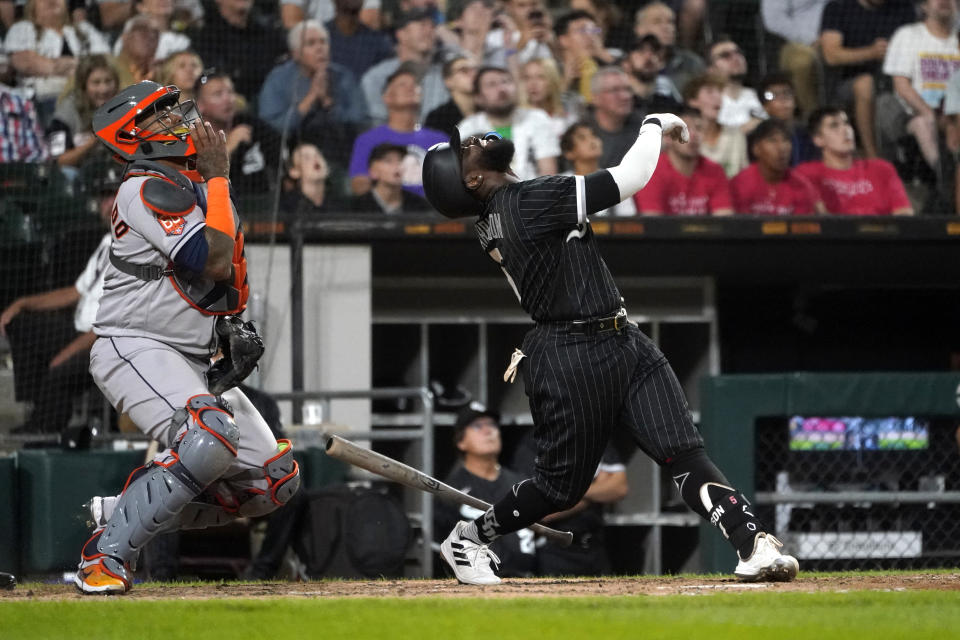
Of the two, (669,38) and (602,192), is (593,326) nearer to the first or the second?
(602,192)

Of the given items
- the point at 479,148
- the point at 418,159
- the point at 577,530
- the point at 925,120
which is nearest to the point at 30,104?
the point at 418,159

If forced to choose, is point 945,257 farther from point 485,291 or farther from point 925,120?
point 485,291

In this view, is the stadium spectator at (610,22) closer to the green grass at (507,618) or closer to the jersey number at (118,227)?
the jersey number at (118,227)

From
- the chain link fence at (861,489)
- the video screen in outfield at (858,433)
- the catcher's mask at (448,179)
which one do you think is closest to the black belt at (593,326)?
the catcher's mask at (448,179)

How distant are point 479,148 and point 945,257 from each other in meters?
6.11

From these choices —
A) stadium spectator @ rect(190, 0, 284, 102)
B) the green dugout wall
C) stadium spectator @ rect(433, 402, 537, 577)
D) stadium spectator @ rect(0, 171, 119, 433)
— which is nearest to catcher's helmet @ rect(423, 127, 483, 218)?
the green dugout wall

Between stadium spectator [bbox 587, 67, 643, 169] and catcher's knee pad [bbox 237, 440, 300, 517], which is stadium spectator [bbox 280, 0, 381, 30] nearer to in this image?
stadium spectator [bbox 587, 67, 643, 169]

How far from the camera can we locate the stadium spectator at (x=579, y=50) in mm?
10367

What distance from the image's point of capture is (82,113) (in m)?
9.62

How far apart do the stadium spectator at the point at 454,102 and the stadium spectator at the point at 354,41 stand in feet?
1.62

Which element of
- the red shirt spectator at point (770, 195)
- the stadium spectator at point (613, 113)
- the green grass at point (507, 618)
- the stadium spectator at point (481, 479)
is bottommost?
the stadium spectator at point (481, 479)

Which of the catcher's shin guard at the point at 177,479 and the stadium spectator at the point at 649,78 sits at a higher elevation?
the stadium spectator at the point at 649,78

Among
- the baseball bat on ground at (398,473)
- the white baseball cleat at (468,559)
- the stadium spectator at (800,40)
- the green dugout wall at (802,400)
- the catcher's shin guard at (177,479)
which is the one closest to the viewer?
the catcher's shin guard at (177,479)

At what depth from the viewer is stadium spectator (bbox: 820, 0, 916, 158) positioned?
34.9 feet
